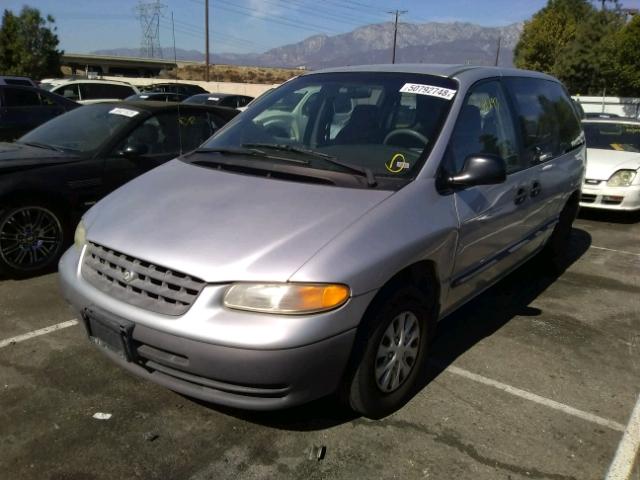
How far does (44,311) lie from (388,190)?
278cm

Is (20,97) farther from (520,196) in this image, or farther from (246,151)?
(520,196)

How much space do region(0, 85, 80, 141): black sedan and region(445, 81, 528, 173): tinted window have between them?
800cm

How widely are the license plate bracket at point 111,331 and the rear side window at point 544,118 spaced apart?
296 centimetres

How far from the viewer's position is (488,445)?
2705 millimetres

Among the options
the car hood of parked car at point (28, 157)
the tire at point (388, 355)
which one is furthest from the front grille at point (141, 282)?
the car hood of parked car at point (28, 157)

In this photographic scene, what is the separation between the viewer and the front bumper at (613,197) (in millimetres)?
7504

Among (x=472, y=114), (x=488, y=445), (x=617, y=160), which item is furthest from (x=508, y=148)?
(x=617, y=160)

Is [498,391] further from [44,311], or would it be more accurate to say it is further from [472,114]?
[44,311]

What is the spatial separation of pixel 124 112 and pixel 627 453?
4.93m

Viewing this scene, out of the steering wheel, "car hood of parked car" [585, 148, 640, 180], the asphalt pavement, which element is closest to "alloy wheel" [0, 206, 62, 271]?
the asphalt pavement

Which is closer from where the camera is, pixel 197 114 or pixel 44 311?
pixel 44 311

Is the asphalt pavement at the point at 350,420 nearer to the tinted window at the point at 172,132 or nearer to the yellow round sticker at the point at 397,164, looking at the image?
the yellow round sticker at the point at 397,164

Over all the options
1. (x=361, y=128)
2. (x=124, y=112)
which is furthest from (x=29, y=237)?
(x=361, y=128)

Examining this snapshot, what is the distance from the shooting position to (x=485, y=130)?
3.53 metres
